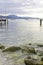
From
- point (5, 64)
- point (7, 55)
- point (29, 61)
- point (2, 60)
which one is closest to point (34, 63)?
point (29, 61)

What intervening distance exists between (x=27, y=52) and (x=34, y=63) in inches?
168

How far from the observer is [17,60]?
1348 centimetres

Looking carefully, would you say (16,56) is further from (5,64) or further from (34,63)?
(34,63)

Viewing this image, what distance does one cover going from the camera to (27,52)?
15570mm

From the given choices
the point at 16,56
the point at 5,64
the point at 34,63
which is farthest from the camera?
the point at 16,56

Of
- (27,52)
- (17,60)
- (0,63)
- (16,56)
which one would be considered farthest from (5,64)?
(27,52)

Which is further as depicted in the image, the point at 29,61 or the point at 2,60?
the point at 2,60

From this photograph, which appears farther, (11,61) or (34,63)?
(11,61)

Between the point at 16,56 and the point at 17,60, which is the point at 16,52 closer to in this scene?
the point at 16,56

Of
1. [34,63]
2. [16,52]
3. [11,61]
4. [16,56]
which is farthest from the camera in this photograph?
[16,52]

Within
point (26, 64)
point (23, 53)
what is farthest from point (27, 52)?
point (26, 64)

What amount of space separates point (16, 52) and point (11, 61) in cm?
303

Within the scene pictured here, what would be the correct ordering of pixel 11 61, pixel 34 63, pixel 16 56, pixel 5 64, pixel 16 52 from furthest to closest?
1. pixel 16 52
2. pixel 16 56
3. pixel 11 61
4. pixel 5 64
5. pixel 34 63

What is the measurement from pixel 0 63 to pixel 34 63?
249 centimetres
